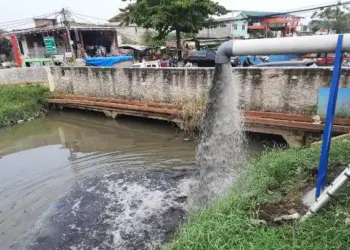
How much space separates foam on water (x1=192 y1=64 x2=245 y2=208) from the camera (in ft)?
13.0

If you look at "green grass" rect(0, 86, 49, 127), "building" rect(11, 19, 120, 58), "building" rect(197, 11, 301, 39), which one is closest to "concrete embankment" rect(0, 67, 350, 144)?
"green grass" rect(0, 86, 49, 127)

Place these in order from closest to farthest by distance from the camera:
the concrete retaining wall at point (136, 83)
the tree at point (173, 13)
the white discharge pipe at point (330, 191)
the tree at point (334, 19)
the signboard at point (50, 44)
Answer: the white discharge pipe at point (330, 191) → the concrete retaining wall at point (136, 83) → the tree at point (173, 13) → the signboard at point (50, 44) → the tree at point (334, 19)

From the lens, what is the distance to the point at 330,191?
2.34 m

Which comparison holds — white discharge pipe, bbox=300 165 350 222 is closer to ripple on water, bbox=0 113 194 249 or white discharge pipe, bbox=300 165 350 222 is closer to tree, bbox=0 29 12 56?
ripple on water, bbox=0 113 194 249

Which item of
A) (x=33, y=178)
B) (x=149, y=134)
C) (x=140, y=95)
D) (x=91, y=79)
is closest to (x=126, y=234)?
(x=33, y=178)

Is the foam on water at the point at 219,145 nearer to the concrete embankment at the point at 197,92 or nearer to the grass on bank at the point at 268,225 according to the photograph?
the grass on bank at the point at 268,225

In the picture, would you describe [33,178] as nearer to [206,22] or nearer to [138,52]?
[206,22]

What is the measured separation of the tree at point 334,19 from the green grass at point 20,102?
25.4m

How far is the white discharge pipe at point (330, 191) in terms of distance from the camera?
226 cm

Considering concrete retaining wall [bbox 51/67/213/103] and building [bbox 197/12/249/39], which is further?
building [bbox 197/12/249/39]

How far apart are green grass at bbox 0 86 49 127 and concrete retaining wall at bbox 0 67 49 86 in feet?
3.91

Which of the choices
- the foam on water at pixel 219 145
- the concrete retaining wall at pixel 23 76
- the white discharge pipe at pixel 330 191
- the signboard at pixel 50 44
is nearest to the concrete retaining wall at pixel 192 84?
the concrete retaining wall at pixel 23 76

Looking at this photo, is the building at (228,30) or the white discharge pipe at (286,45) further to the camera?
the building at (228,30)

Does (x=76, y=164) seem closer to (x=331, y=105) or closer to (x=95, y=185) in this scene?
(x=95, y=185)
